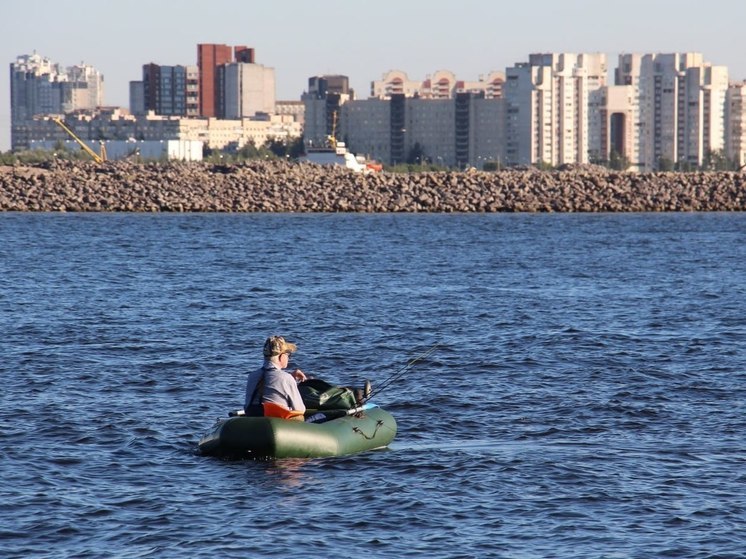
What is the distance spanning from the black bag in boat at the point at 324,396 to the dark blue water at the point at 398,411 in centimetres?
84

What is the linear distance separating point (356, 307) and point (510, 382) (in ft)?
41.5

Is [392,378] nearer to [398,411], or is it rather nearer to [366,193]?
[398,411]

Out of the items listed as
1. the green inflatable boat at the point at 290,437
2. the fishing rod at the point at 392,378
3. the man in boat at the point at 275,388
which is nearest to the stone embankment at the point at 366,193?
the fishing rod at the point at 392,378

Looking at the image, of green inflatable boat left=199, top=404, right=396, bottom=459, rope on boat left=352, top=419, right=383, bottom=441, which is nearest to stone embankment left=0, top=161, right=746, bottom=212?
rope on boat left=352, top=419, right=383, bottom=441

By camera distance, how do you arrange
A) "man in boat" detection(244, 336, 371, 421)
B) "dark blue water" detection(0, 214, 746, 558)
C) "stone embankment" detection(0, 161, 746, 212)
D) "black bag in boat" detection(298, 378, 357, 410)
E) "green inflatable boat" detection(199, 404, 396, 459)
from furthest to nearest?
"stone embankment" detection(0, 161, 746, 212) < "black bag in boat" detection(298, 378, 357, 410) < "man in boat" detection(244, 336, 371, 421) < "green inflatable boat" detection(199, 404, 396, 459) < "dark blue water" detection(0, 214, 746, 558)

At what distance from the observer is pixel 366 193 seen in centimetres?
9369

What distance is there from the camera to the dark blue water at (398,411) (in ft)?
46.3

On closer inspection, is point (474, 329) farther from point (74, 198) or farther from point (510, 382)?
point (74, 198)

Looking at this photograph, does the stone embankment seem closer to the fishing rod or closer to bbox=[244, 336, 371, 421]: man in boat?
the fishing rod

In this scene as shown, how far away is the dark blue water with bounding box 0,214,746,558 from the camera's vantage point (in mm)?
14117

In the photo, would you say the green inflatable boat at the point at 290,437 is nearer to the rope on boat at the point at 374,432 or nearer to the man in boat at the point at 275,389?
the rope on boat at the point at 374,432

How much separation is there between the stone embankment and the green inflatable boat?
240 feet

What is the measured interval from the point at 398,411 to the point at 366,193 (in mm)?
73380

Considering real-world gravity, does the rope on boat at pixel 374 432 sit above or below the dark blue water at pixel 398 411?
above
